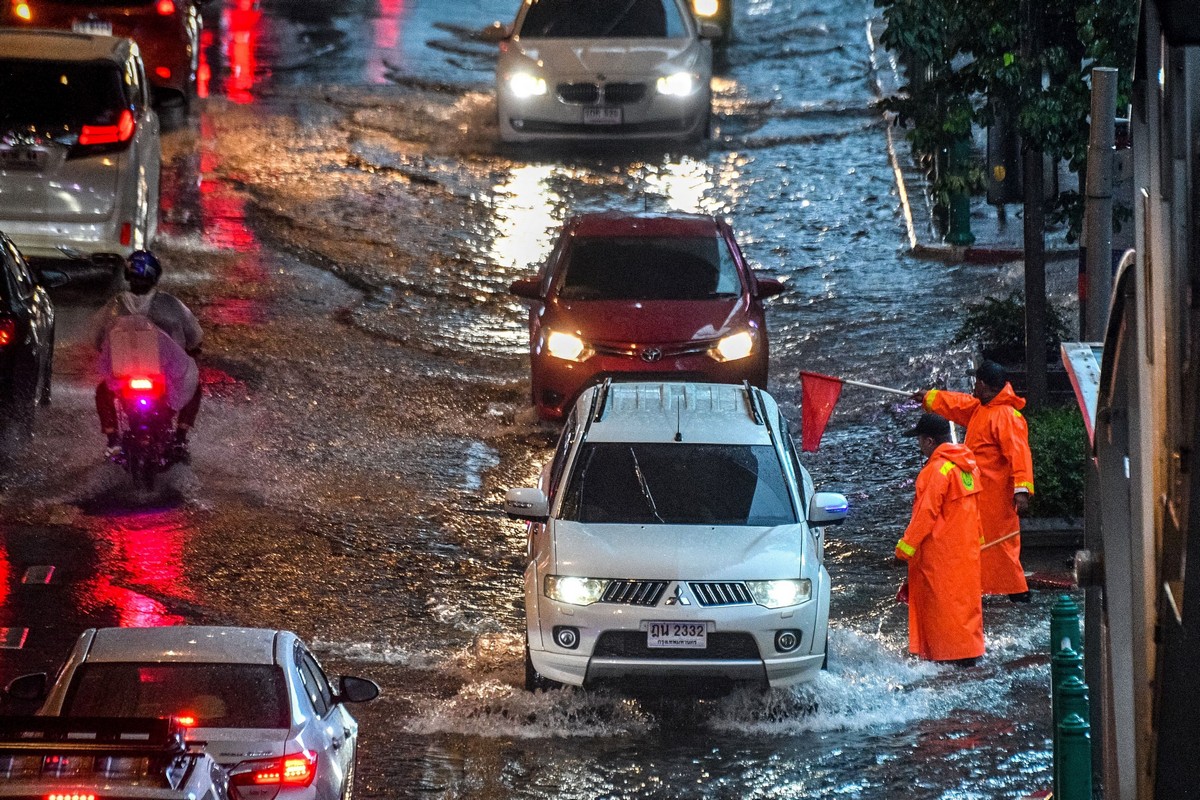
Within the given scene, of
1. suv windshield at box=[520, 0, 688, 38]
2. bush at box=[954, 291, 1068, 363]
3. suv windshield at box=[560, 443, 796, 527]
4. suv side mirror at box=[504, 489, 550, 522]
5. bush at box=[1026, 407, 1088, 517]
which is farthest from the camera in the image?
suv windshield at box=[520, 0, 688, 38]

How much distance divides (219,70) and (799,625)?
17858mm

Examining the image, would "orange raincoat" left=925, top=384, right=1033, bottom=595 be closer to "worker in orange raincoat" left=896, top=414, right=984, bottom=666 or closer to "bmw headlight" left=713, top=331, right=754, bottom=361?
"worker in orange raincoat" left=896, top=414, right=984, bottom=666

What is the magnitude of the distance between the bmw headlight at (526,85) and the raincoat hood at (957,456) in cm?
1135

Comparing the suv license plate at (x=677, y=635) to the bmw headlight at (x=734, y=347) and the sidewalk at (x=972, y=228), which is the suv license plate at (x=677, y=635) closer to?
the bmw headlight at (x=734, y=347)

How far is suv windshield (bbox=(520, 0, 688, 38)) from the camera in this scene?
71.8ft

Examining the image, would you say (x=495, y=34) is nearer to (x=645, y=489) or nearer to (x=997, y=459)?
(x=997, y=459)

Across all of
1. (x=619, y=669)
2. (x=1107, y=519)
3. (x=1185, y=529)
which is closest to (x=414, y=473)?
(x=619, y=669)

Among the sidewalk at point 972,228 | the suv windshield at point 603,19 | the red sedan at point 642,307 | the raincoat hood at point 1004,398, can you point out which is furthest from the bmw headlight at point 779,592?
the suv windshield at point 603,19

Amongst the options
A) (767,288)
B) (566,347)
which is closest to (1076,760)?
(566,347)

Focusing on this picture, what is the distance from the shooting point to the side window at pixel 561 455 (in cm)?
1097

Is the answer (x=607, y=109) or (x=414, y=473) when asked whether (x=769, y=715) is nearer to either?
(x=414, y=473)

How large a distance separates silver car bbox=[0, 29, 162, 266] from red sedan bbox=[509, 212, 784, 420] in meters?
3.45

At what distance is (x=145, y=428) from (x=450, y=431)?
273cm

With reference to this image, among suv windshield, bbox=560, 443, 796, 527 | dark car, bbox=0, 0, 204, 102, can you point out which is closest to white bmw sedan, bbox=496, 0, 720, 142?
dark car, bbox=0, 0, 204, 102
